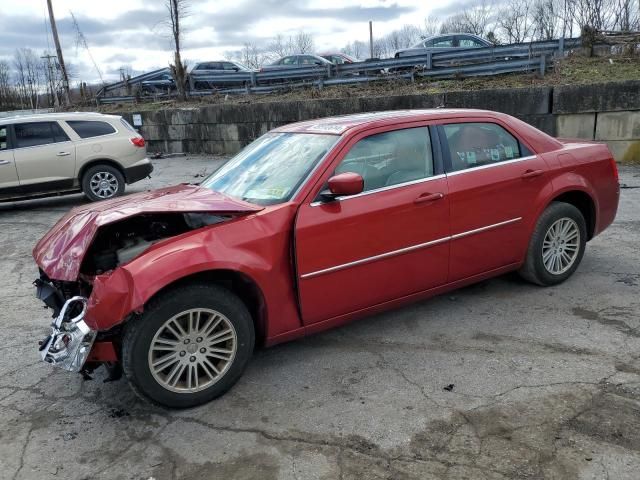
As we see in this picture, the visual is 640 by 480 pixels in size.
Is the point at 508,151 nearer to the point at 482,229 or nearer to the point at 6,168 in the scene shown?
the point at 482,229

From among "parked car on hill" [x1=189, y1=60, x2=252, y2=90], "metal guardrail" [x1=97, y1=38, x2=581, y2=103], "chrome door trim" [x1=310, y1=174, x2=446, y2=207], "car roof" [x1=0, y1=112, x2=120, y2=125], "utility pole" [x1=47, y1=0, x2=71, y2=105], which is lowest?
"chrome door trim" [x1=310, y1=174, x2=446, y2=207]

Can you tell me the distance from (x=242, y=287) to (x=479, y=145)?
7.25 ft

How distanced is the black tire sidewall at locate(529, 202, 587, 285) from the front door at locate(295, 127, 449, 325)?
40.0 inches

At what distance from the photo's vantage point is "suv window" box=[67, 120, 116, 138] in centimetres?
1003

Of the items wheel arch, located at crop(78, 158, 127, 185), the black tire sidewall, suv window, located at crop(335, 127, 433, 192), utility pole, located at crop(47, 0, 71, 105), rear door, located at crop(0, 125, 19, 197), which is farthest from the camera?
utility pole, located at crop(47, 0, 71, 105)

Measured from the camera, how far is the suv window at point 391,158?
3707mm

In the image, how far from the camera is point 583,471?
2.45 meters

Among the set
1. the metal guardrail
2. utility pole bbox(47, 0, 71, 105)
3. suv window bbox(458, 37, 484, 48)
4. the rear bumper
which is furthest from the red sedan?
utility pole bbox(47, 0, 71, 105)

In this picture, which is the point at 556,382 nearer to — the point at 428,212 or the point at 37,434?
the point at 428,212

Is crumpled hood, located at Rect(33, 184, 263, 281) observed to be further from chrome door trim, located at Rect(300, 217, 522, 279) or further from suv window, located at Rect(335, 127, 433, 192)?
suv window, located at Rect(335, 127, 433, 192)

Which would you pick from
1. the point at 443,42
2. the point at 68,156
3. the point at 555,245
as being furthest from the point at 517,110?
the point at 68,156

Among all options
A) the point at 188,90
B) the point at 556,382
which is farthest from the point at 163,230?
the point at 188,90

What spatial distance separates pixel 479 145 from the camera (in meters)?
4.22

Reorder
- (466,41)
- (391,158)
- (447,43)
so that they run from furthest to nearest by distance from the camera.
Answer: (447,43), (466,41), (391,158)
